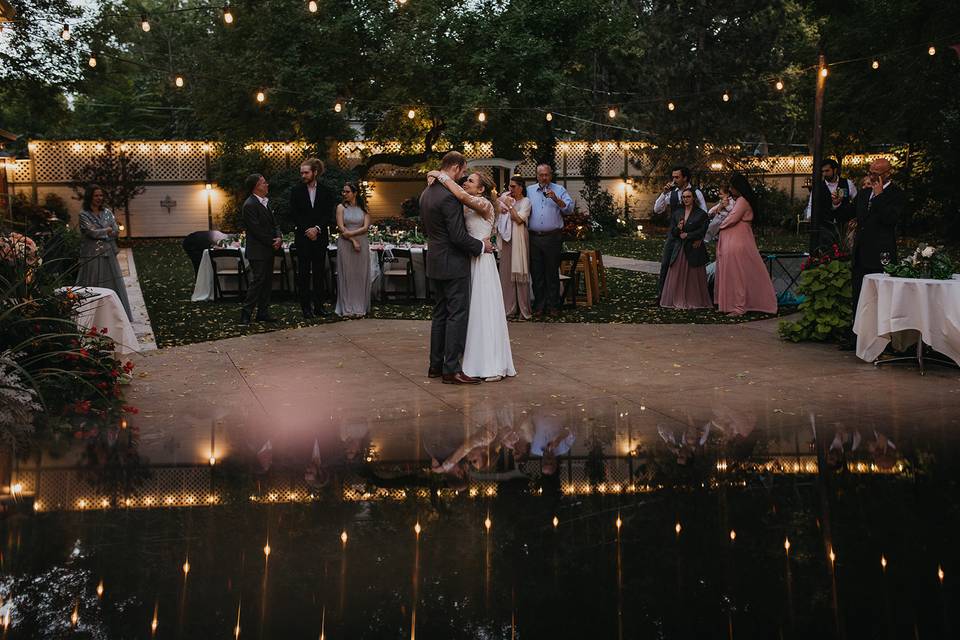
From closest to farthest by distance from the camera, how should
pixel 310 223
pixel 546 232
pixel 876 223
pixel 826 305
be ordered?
1. pixel 876 223
2. pixel 826 305
3. pixel 546 232
4. pixel 310 223

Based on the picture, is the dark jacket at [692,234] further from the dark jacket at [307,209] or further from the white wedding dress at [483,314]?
the white wedding dress at [483,314]

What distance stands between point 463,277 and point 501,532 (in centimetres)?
380

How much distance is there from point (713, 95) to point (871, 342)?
2262 centimetres

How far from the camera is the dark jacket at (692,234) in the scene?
12.6 meters

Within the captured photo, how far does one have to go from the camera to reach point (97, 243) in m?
10.9

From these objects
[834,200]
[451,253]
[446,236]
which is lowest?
[451,253]

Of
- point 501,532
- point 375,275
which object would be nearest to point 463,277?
point 501,532

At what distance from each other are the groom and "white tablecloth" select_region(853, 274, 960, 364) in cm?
345

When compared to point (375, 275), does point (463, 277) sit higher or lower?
higher

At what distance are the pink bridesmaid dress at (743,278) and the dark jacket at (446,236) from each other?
17.7 feet

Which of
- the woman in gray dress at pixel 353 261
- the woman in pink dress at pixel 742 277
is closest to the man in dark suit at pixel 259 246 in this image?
the woman in gray dress at pixel 353 261

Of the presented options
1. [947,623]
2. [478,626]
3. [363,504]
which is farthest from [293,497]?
[947,623]

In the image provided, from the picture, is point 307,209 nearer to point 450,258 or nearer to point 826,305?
point 450,258

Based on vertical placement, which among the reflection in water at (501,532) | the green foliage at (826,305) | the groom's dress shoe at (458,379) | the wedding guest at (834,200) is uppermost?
the wedding guest at (834,200)
